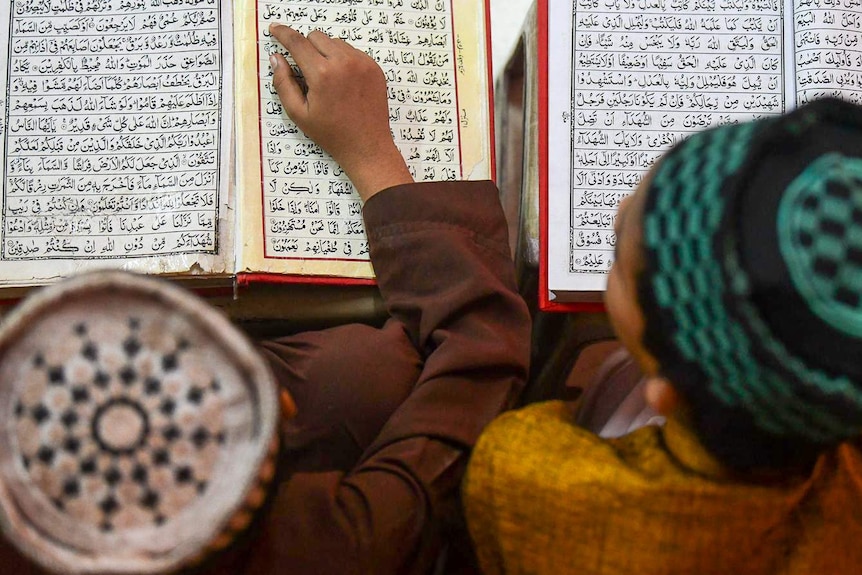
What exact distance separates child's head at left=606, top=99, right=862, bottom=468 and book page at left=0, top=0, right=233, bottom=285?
0.49m

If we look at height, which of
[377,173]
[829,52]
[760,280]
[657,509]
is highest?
[829,52]

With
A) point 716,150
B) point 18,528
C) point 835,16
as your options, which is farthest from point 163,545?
point 835,16

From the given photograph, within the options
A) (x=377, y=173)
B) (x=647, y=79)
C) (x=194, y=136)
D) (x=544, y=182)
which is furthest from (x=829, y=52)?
(x=194, y=136)

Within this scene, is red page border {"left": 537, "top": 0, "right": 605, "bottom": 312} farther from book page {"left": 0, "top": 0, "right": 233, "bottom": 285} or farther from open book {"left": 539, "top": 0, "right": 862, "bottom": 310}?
book page {"left": 0, "top": 0, "right": 233, "bottom": 285}

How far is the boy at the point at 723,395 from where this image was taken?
354 millimetres

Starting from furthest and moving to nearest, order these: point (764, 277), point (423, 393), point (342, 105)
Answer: point (342, 105), point (423, 393), point (764, 277)

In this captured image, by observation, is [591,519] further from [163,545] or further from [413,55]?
[413,55]

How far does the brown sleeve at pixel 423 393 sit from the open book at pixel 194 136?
7cm

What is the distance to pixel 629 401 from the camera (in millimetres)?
680

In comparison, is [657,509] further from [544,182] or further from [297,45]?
[297,45]

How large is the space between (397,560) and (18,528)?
271mm

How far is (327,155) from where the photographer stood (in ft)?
2.51

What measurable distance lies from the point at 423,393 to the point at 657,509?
0.73 feet

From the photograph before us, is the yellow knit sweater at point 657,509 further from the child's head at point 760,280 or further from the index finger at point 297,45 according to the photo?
the index finger at point 297,45
